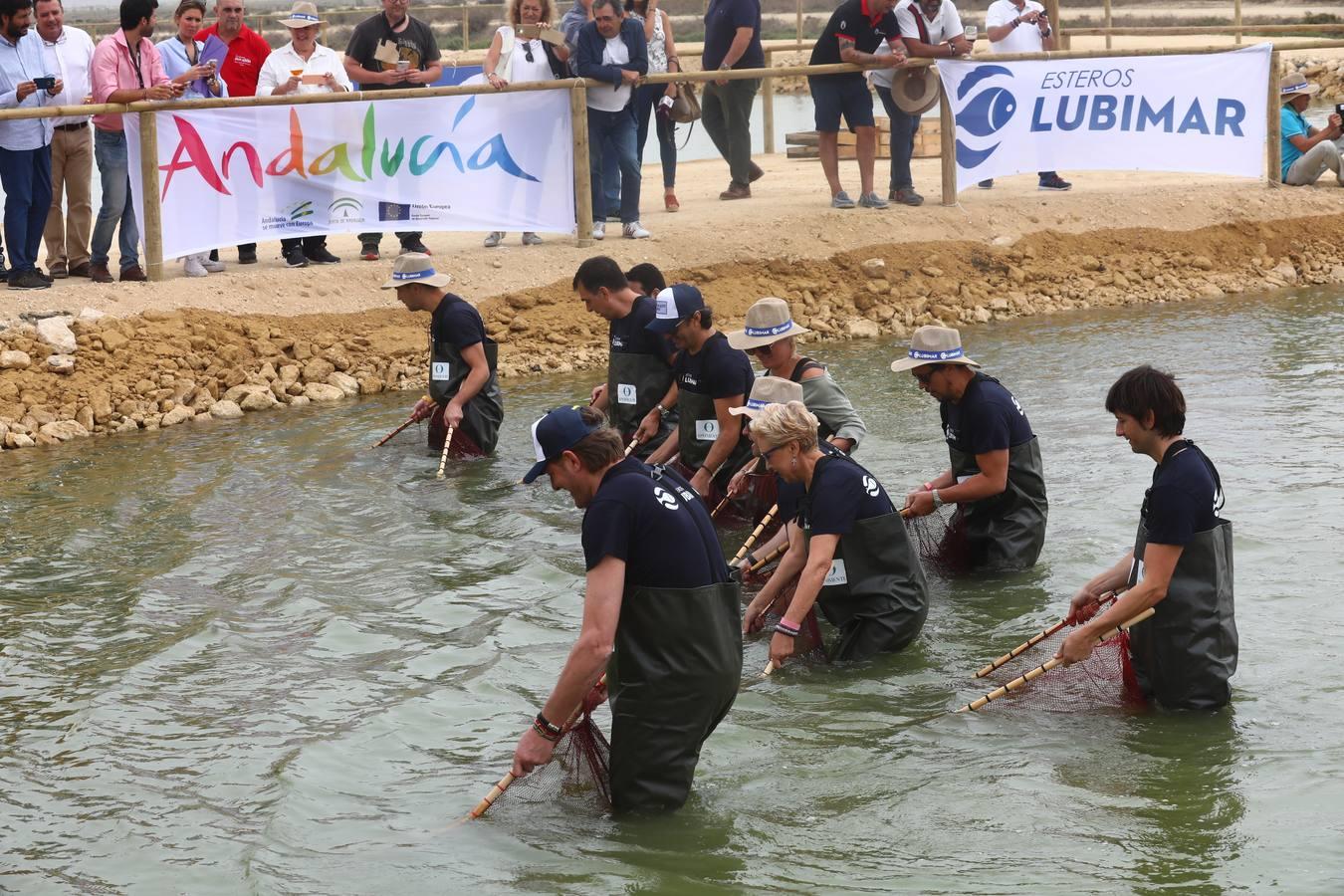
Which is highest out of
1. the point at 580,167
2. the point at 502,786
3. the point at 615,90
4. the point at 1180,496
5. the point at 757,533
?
the point at 615,90

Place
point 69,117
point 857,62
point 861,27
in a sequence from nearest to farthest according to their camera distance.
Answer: point 69,117 → point 857,62 → point 861,27

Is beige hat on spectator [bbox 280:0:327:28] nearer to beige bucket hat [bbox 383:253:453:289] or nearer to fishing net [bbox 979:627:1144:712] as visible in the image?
beige bucket hat [bbox 383:253:453:289]

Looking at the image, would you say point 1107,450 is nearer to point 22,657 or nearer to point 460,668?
point 460,668

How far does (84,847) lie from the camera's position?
6316 millimetres

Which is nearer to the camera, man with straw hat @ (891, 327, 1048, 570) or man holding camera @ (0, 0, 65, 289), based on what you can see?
man with straw hat @ (891, 327, 1048, 570)

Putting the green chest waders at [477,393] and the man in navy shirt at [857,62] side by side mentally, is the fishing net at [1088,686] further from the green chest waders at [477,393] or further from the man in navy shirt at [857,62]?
the man in navy shirt at [857,62]

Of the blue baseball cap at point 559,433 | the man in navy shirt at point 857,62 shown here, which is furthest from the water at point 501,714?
the man in navy shirt at point 857,62

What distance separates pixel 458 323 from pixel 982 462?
4.61m

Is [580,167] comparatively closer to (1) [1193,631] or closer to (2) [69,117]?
(2) [69,117]

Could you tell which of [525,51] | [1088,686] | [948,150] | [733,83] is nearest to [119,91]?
[525,51]

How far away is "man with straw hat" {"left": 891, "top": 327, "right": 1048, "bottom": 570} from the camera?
27.0ft

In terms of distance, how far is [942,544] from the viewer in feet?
29.6

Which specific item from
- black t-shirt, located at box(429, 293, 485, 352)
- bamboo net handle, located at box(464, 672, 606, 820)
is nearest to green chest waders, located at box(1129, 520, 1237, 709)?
bamboo net handle, located at box(464, 672, 606, 820)

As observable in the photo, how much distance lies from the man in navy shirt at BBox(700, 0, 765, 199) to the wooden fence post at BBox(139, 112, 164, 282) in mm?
5888
